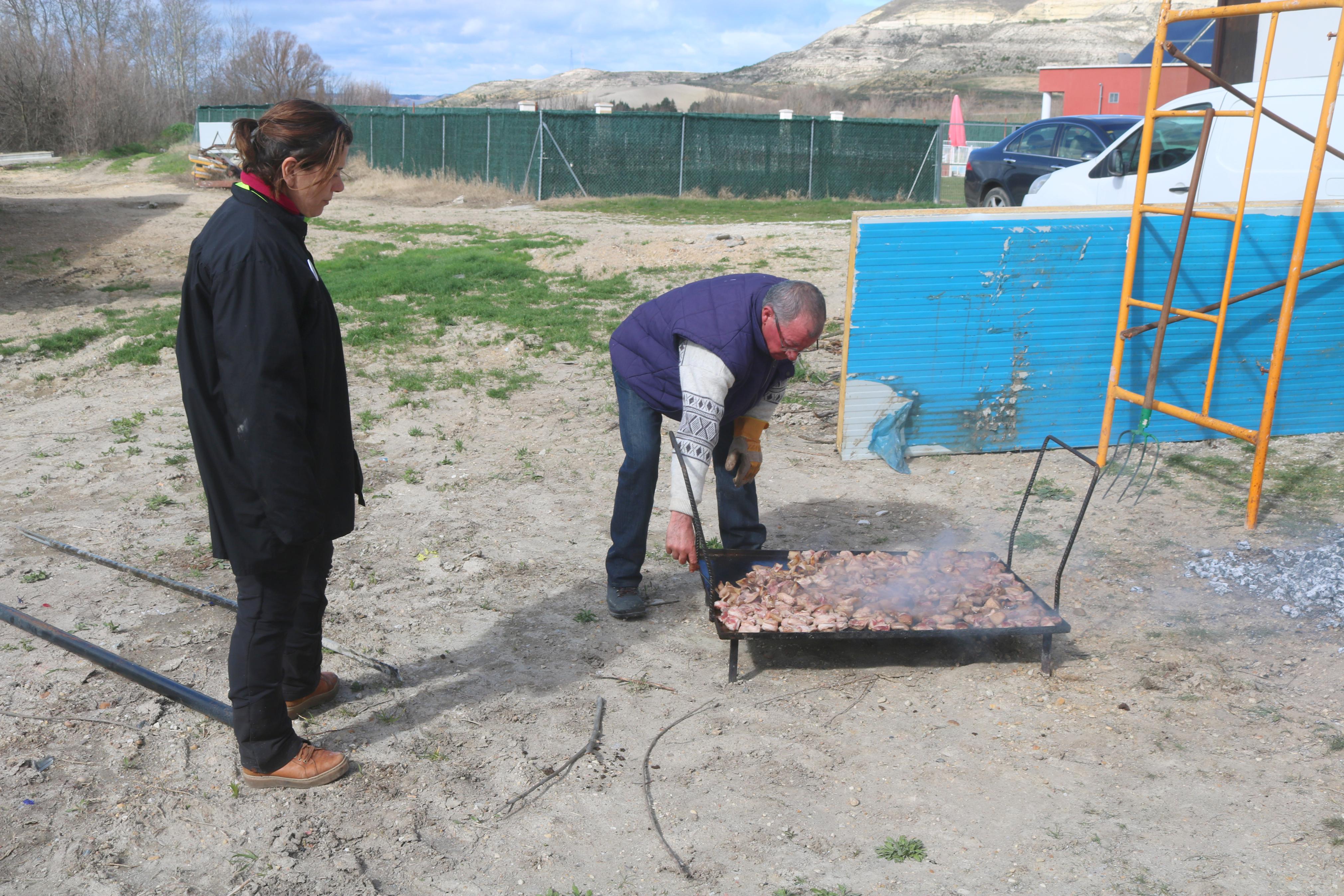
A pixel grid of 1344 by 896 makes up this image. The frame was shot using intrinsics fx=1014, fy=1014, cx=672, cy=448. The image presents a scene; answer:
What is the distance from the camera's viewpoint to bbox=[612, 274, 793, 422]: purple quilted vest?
362 cm

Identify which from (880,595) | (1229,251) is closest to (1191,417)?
(1229,251)

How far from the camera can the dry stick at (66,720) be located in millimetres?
3377

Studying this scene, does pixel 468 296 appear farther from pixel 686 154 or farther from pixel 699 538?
pixel 686 154

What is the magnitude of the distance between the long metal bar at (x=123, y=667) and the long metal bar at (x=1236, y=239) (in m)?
5.00

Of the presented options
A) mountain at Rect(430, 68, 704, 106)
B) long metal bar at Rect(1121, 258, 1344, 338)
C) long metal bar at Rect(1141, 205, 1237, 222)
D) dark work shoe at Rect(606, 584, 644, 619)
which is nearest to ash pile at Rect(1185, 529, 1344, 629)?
long metal bar at Rect(1121, 258, 1344, 338)

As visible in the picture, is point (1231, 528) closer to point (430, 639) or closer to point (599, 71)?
point (430, 639)

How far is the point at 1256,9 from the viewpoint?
196 inches

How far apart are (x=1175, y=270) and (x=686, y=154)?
59.8 ft

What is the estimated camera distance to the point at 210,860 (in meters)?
2.77

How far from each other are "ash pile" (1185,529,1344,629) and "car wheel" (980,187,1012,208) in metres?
10.5

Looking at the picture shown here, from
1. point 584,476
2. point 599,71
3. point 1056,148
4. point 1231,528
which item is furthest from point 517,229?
point 599,71

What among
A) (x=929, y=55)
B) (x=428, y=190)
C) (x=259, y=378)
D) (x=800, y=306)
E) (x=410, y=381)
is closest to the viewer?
(x=259, y=378)

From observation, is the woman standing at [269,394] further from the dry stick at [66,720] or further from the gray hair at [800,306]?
the gray hair at [800,306]

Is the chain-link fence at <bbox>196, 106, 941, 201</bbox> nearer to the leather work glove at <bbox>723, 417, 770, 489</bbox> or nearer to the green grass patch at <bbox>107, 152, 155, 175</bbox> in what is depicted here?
the green grass patch at <bbox>107, 152, 155, 175</bbox>
